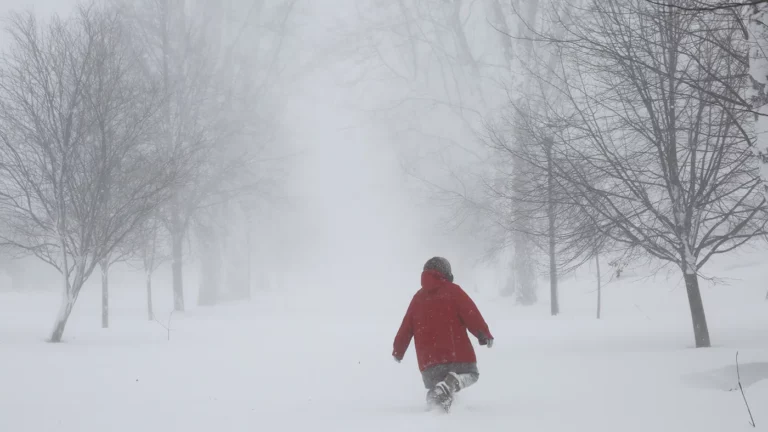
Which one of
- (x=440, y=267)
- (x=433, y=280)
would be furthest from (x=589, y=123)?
(x=433, y=280)

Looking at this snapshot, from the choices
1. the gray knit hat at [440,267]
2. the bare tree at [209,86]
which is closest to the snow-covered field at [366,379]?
the gray knit hat at [440,267]

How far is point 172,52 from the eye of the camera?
24844mm

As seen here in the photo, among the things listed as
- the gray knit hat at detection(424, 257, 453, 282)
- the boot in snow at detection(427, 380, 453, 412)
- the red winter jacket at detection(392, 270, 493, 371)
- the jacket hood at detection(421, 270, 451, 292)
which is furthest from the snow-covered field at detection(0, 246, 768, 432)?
the gray knit hat at detection(424, 257, 453, 282)

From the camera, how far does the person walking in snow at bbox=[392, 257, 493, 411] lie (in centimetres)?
585

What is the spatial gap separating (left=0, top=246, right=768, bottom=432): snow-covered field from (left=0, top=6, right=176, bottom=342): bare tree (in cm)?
224

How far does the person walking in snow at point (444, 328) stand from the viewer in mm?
5852

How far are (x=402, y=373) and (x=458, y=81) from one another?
21.5 meters

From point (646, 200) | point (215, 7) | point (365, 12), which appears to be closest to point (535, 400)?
→ point (646, 200)

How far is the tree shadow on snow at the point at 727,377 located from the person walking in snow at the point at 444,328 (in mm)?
2820

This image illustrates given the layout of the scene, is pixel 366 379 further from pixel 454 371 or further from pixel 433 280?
pixel 433 280

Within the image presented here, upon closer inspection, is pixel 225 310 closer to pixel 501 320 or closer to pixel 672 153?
pixel 501 320

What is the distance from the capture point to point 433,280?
591 cm

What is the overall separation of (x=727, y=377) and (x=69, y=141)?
1191cm

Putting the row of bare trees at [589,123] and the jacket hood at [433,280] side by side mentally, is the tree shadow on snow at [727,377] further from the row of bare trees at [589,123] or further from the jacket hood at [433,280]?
the jacket hood at [433,280]
